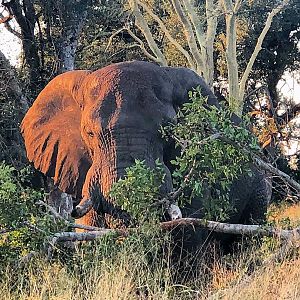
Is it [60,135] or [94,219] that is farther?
[60,135]

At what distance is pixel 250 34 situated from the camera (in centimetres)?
2544

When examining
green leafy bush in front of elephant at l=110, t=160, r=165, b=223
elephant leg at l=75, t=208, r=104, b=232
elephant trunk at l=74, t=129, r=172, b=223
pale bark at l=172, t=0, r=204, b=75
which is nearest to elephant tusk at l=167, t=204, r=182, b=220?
green leafy bush in front of elephant at l=110, t=160, r=165, b=223

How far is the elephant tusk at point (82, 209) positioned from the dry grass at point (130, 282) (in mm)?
764

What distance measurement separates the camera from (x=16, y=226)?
5621 millimetres

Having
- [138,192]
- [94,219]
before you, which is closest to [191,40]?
[94,219]

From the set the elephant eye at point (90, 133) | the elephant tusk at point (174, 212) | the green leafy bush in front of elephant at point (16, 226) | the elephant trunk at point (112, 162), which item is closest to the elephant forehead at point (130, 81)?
the elephant eye at point (90, 133)

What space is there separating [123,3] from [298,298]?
16.8 metres

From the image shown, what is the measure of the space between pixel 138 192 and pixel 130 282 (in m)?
0.76

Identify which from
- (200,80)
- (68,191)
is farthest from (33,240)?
(200,80)

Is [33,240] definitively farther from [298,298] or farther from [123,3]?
[123,3]

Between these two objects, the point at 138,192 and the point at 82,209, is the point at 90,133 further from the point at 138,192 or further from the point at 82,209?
the point at 138,192

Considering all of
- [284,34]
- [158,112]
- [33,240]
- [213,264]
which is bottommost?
[213,264]

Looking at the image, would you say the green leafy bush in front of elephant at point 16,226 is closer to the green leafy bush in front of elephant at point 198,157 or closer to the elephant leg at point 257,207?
the green leafy bush in front of elephant at point 198,157

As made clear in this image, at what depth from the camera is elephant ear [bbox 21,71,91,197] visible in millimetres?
7918
